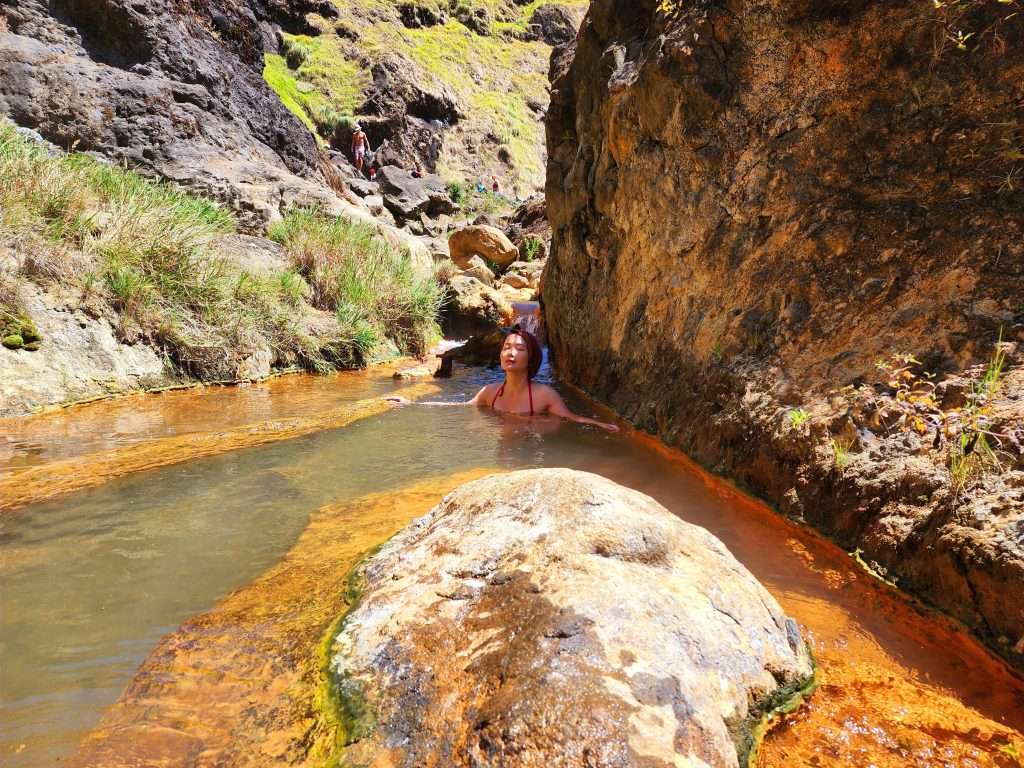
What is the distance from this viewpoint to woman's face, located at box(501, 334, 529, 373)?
4.84 metres

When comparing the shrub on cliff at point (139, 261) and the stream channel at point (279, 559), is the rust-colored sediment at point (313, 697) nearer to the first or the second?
the stream channel at point (279, 559)

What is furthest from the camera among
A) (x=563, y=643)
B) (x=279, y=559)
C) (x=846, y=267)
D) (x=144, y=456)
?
(x=144, y=456)

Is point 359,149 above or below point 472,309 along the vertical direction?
above

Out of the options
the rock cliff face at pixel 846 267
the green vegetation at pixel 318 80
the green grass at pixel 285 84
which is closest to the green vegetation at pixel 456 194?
the green vegetation at pixel 318 80

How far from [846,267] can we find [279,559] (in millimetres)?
2741

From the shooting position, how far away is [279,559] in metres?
2.11

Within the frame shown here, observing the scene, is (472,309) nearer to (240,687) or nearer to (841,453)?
(841,453)

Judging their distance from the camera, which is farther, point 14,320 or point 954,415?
point 14,320

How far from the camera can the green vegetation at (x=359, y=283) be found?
303 inches

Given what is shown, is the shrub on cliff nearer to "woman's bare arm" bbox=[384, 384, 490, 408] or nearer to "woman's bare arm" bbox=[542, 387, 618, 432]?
"woman's bare arm" bbox=[384, 384, 490, 408]

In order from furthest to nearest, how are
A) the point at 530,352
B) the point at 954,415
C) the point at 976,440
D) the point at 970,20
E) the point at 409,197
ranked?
the point at 409,197
the point at 530,352
the point at 970,20
the point at 954,415
the point at 976,440

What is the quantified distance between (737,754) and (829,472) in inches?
56.0

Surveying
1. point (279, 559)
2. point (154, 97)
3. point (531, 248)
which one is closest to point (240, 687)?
point (279, 559)

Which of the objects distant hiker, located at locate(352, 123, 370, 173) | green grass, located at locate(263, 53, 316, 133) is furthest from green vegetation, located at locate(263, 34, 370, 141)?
distant hiker, located at locate(352, 123, 370, 173)
